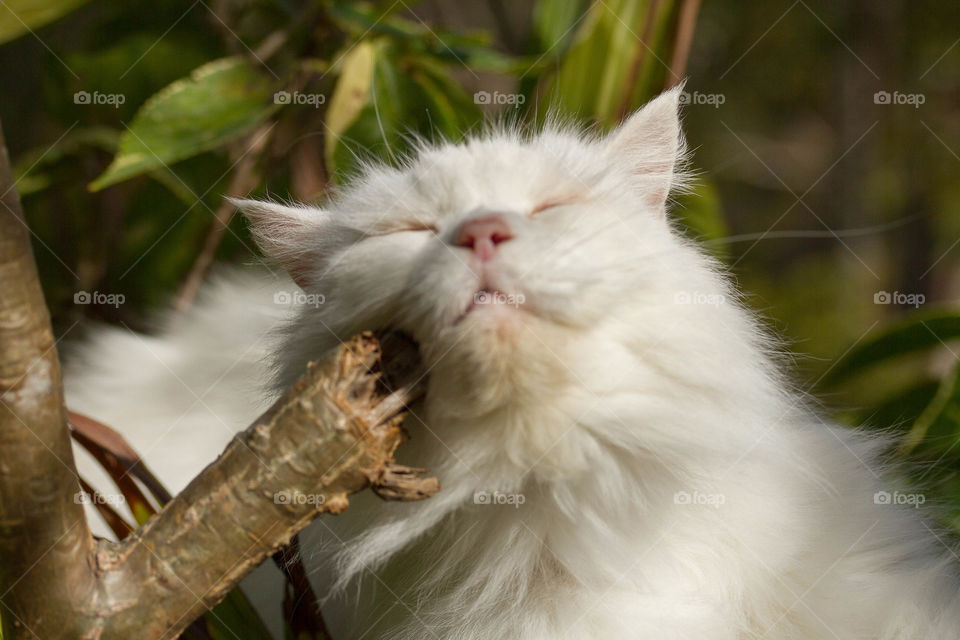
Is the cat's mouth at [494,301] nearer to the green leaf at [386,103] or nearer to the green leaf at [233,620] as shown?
the green leaf at [233,620]

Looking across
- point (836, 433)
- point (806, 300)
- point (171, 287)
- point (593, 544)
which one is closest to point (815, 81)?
point (806, 300)

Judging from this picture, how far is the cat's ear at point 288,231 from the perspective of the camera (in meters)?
0.95

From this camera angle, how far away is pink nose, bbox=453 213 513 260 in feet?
2.28

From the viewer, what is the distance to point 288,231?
37.8 inches

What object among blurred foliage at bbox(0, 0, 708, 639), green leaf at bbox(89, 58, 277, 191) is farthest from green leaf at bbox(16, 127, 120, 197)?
green leaf at bbox(89, 58, 277, 191)

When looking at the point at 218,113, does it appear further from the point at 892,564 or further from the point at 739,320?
the point at 892,564

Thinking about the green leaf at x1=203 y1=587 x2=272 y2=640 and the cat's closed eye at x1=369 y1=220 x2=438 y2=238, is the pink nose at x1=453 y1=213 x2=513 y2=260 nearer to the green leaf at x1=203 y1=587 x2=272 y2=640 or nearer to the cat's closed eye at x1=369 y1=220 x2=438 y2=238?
the cat's closed eye at x1=369 y1=220 x2=438 y2=238

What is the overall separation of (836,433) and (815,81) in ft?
12.0

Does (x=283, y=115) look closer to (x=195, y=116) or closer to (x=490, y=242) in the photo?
(x=195, y=116)

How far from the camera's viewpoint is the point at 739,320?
874 mm

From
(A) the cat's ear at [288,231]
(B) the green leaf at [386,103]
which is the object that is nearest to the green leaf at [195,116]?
(B) the green leaf at [386,103]

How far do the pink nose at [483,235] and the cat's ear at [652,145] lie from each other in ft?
0.95

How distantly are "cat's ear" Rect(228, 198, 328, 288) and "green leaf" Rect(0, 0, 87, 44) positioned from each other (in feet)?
1.83

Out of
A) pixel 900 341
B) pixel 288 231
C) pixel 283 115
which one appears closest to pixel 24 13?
pixel 283 115
